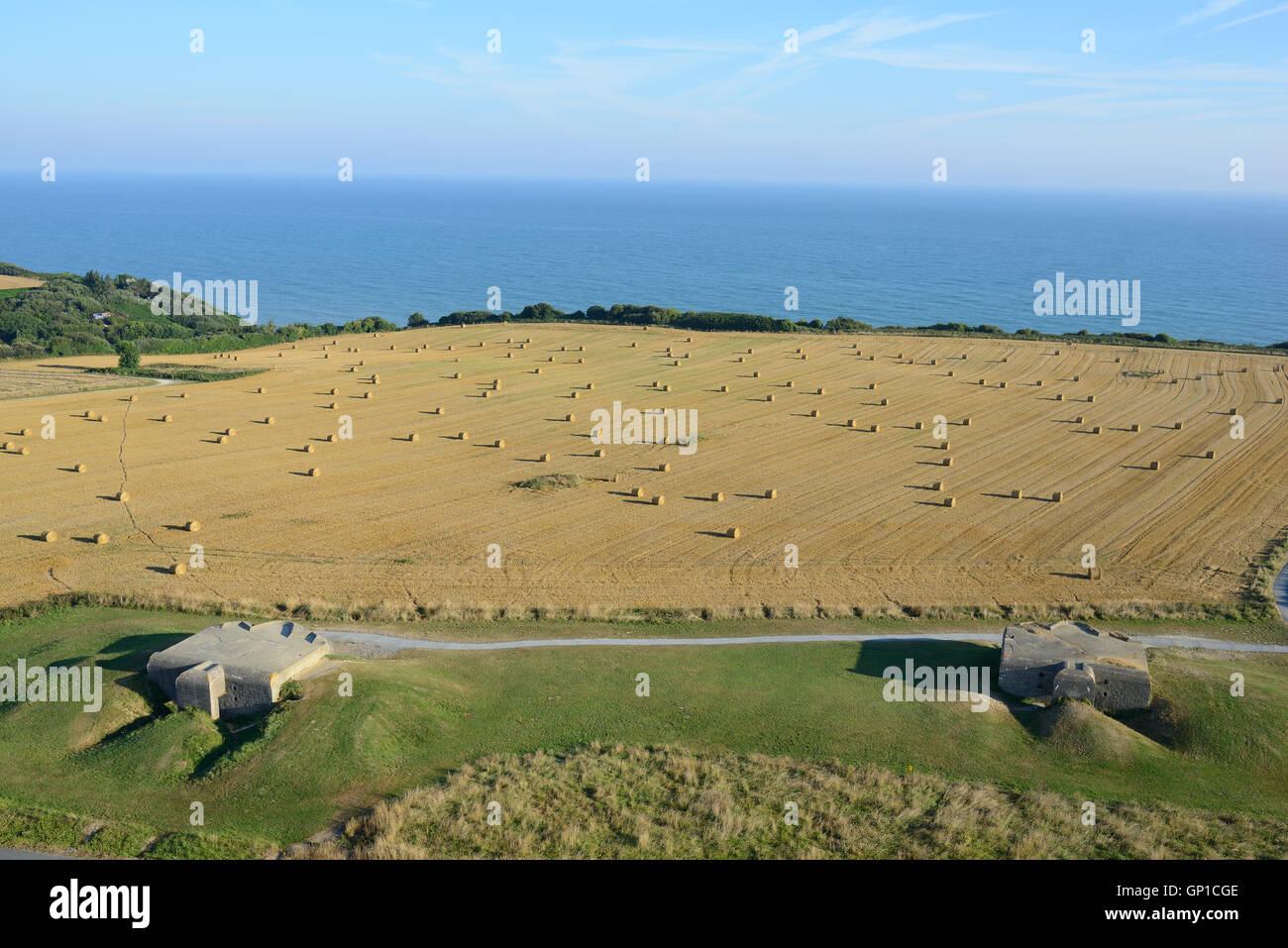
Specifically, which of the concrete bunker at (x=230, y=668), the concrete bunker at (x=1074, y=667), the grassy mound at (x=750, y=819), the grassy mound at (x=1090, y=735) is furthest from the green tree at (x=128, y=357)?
the grassy mound at (x=1090, y=735)

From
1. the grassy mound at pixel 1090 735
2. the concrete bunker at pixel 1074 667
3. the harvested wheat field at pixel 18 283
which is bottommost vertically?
the grassy mound at pixel 1090 735

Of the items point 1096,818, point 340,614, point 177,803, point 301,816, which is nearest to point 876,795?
point 1096,818

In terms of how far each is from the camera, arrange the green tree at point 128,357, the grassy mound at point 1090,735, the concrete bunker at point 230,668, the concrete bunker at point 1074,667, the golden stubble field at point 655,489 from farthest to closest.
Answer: the green tree at point 128,357, the golden stubble field at point 655,489, the concrete bunker at point 1074,667, the concrete bunker at point 230,668, the grassy mound at point 1090,735

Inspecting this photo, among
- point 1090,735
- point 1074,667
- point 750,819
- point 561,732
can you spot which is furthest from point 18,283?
point 1090,735

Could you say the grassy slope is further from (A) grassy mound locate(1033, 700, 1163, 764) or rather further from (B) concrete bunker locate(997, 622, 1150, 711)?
(B) concrete bunker locate(997, 622, 1150, 711)

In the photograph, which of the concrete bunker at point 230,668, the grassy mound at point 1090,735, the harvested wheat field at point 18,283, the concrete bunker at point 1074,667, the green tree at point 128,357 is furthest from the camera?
the harvested wheat field at point 18,283

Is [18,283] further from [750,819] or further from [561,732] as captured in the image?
[750,819]

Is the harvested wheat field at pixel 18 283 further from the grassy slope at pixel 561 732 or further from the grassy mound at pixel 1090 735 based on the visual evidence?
the grassy mound at pixel 1090 735

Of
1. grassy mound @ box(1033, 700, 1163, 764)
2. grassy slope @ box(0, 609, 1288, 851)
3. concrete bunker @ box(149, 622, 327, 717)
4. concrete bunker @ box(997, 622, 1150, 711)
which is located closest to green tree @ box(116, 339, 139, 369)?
grassy slope @ box(0, 609, 1288, 851)
